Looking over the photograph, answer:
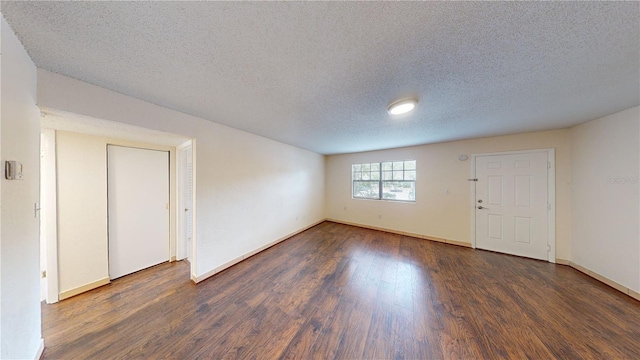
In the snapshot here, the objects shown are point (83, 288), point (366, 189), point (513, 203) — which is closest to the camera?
point (83, 288)

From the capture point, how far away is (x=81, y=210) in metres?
2.31

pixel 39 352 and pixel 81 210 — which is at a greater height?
pixel 81 210

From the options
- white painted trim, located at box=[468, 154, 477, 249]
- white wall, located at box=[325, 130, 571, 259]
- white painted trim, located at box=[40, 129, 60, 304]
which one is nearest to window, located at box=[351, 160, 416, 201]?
white wall, located at box=[325, 130, 571, 259]

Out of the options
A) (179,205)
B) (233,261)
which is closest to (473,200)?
(233,261)

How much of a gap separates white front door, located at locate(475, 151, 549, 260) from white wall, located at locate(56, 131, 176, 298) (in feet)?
20.2

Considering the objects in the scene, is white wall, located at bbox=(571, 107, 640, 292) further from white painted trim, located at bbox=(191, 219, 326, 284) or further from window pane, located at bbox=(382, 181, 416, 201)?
white painted trim, located at bbox=(191, 219, 326, 284)

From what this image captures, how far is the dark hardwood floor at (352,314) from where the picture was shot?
1511mm

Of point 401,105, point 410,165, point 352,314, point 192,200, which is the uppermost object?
point 401,105

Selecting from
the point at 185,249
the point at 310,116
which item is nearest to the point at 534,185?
the point at 310,116

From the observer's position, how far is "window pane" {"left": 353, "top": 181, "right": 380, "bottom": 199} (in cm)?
506

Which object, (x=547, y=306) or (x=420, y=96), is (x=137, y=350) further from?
(x=547, y=306)

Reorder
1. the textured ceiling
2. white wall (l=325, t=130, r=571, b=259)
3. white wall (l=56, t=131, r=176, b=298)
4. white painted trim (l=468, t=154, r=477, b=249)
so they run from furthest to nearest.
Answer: white painted trim (l=468, t=154, r=477, b=249) → white wall (l=325, t=130, r=571, b=259) → white wall (l=56, t=131, r=176, b=298) → the textured ceiling

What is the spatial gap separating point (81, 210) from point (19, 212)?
1.55 metres

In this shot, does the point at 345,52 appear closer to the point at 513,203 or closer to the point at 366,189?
the point at 513,203
